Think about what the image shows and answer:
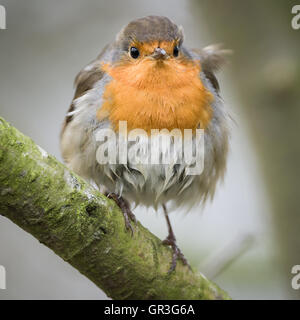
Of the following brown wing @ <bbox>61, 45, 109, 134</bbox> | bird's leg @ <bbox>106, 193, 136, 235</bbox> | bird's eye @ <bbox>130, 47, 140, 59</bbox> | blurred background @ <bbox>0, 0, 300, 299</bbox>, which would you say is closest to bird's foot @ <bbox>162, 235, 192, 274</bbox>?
blurred background @ <bbox>0, 0, 300, 299</bbox>

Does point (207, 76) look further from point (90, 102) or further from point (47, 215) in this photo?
point (47, 215)

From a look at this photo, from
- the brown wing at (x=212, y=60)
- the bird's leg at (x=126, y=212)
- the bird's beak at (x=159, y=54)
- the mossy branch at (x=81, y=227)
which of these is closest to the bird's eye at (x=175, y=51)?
Answer: the bird's beak at (x=159, y=54)

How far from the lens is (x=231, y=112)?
395cm

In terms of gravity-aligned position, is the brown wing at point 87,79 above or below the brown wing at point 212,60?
below

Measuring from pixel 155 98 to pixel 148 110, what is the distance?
0.12 meters

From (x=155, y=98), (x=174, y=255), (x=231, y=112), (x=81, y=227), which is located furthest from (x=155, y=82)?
(x=81, y=227)

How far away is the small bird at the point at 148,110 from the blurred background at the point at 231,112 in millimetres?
259

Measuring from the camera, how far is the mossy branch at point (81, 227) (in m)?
2.26

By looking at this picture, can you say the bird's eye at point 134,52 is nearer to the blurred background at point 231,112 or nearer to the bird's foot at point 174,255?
→ the blurred background at point 231,112

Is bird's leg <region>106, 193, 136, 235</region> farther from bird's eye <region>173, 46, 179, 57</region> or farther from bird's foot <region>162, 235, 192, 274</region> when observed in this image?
bird's eye <region>173, 46, 179, 57</region>

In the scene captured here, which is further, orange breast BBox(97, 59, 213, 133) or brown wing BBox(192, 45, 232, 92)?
brown wing BBox(192, 45, 232, 92)

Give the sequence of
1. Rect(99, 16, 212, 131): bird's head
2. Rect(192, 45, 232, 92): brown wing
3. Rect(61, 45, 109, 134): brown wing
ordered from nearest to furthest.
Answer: Rect(99, 16, 212, 131): bird's head
Rect(61, 45, 109, 134): brown wing
Rect(192, 45, 232, 92): brown wing

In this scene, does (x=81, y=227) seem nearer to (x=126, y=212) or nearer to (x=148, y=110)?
(x=126, y=212)

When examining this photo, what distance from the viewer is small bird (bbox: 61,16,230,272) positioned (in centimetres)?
337
